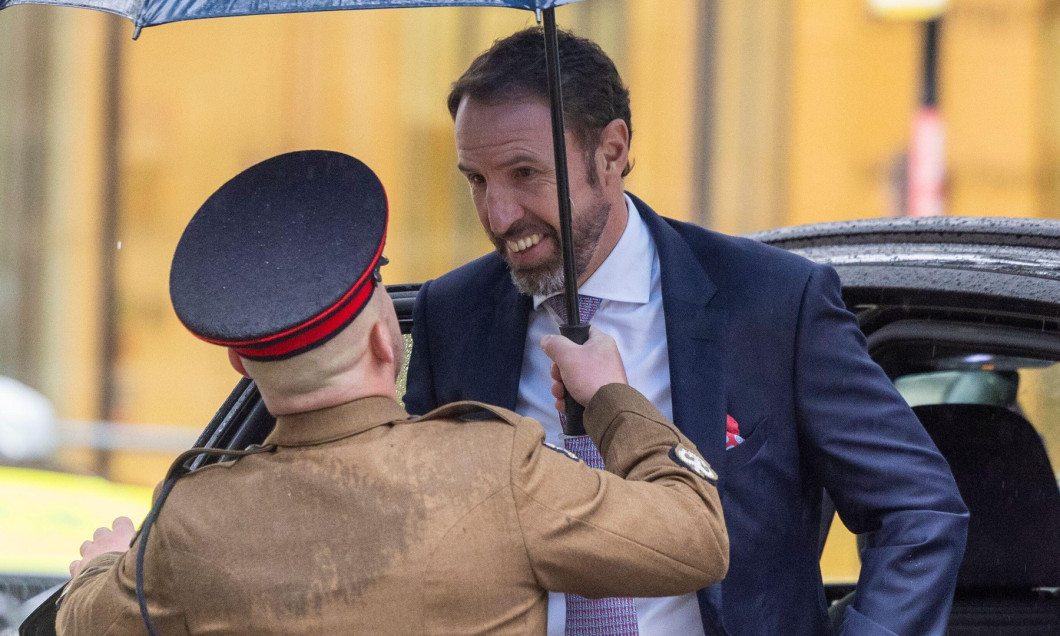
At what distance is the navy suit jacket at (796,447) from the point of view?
2168 millimetres

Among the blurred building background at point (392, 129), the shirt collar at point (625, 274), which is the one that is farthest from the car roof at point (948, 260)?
the blurred building background at point (392, 129)

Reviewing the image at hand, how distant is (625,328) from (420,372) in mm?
473

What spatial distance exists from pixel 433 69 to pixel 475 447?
9.22 m

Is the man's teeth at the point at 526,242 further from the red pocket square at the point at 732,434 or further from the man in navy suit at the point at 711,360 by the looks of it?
the red pocket square at the point at 732,434

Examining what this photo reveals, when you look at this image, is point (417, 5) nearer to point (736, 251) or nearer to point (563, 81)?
point (563, 81)

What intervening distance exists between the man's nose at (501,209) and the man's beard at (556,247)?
0.05 ft

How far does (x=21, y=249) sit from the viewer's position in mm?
10289

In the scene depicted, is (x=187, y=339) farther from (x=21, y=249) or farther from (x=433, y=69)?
(x=433, y=69)

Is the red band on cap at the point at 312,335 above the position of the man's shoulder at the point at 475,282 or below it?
above

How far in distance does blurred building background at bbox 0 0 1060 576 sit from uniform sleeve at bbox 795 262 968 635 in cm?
797

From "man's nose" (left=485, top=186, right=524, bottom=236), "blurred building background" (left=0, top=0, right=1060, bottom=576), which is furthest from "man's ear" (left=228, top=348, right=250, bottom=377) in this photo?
"blurred building background" (left=0, top=0, right=1060, bottom=576)

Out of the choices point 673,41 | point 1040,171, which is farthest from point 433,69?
point 1040,171

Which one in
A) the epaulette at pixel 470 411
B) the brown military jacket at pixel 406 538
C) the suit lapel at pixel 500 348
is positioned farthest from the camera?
the suit lapel at pixel 500 348

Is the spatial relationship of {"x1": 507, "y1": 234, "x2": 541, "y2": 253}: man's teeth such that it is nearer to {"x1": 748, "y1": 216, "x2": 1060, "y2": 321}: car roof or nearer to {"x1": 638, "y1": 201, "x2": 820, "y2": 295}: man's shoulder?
{"x1": 638, "y1": 201, "x2": 820, "y2": 295}: man's shoulder
